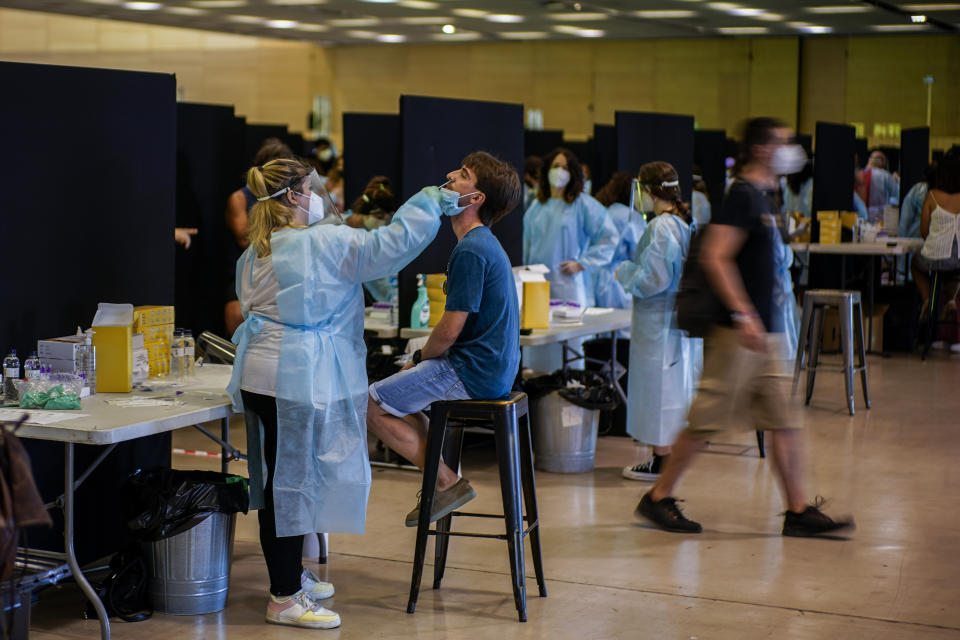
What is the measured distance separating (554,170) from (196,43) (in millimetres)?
12815

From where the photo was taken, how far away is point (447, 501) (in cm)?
358

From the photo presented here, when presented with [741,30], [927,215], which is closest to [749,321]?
[927,215]

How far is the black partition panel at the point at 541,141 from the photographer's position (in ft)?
43.4

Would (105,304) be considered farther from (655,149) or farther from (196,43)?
(196,43)

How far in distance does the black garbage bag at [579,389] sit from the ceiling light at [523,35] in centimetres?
1159

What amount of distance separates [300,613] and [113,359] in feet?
3.08

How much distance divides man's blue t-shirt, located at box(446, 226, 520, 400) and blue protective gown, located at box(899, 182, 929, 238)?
7463 millimetres

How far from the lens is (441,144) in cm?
546

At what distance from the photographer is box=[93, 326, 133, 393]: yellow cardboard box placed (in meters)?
3.58

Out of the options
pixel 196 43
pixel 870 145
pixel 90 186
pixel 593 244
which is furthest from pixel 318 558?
pixel 196 43

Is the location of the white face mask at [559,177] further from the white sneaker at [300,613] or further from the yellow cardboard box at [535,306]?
the white sneaker at [300,613]

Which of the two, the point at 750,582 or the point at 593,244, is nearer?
the point at 750,582

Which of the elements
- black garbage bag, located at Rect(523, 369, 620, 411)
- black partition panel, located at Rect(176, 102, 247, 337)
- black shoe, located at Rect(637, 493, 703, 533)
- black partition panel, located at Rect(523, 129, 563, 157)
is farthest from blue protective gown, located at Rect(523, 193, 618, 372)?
black partition panel, located at Rect(523, 129, 563, 157)

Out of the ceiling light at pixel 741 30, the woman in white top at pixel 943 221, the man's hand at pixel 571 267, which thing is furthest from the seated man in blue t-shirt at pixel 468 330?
the ceiling light at pixel 741 30
